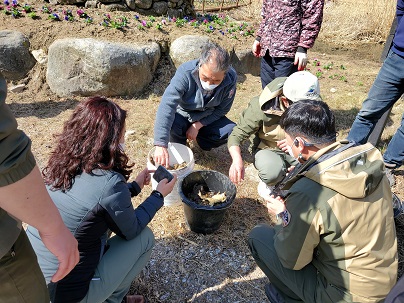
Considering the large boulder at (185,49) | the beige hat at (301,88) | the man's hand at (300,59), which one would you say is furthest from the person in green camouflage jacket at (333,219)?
the large boulder at (185,49)

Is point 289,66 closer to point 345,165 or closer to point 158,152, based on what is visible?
point 158,152

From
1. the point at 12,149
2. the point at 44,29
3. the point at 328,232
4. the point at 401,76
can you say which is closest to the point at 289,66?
the point at 401,76

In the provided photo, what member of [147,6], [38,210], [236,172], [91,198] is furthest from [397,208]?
[147,6]

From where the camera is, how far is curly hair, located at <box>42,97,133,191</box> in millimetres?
1684

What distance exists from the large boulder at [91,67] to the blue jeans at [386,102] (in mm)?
2950

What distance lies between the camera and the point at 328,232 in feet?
5.18

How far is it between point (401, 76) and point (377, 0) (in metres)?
7.42

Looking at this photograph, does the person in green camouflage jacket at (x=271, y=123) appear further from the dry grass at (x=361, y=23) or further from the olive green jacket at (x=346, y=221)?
the dry grass at (x=361, y=23)

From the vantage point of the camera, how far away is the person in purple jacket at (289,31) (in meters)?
3.34

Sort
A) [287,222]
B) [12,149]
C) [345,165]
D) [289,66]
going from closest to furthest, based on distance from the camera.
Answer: [12,149], [345,165], [287,222], [289,66]

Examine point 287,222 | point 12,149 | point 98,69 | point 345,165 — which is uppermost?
point 12,149

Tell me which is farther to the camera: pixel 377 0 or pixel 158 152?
pixel 377 0

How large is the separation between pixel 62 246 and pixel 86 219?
449mm

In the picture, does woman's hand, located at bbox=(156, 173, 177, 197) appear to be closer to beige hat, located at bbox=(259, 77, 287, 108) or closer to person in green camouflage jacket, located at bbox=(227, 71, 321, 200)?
person in green camouflage jacket, located at bbox=(227, 71, 321, 200)
